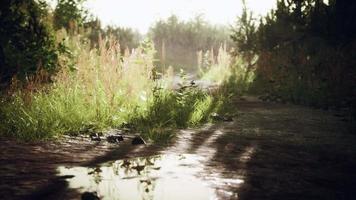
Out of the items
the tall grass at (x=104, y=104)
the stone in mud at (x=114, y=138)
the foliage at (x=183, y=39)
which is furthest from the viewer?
the foliage at (x=183, y=39)

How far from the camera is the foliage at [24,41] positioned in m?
5.94

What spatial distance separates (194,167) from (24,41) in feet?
13.4

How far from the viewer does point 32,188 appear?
2.65m

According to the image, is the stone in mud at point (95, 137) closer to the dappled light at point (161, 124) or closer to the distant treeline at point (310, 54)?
the dappled light at point (161, 124)

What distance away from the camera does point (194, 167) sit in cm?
331

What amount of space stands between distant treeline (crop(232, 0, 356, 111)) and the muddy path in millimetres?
3013

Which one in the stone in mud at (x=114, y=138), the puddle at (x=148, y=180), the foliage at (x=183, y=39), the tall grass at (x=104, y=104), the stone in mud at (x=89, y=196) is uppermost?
the foliage at (x=183, y=39)

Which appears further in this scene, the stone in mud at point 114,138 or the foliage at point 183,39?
the foliage at point 183,39

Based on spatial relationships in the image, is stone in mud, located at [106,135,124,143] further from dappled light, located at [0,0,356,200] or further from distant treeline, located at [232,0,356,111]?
distant treeline, located at [232,0,356,111]

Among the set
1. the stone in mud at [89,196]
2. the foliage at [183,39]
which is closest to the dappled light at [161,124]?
the stone in mud at [89,196]

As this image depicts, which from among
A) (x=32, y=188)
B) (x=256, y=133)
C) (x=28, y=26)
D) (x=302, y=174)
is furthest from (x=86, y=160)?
(x=28, y=26)

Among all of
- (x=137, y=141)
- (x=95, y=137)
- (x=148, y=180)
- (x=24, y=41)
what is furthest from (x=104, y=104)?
(x=148, y=180)

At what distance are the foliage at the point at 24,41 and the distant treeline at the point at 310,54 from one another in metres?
4.96

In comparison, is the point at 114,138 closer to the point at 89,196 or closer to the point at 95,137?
the point at 95,137
